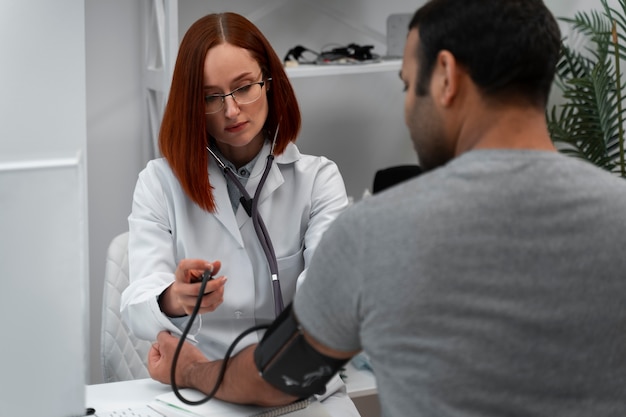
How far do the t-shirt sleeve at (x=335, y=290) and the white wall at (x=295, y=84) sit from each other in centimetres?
187

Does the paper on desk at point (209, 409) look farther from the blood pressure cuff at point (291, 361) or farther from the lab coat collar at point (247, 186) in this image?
the lab coat collar at point (247, 186)

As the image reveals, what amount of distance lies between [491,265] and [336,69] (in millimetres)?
1845

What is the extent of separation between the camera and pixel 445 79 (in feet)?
3.58

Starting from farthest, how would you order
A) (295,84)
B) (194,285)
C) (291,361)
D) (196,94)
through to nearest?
(295,84) → (196,94) → (194,285) → (291,361)

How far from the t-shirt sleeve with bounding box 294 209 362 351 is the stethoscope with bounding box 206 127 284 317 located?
704mm

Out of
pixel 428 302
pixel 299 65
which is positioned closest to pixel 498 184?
pixel 428 302

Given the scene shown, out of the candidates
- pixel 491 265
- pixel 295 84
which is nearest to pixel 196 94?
pixel 491 265

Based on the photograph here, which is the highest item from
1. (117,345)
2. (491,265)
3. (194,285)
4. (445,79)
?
(445,79)

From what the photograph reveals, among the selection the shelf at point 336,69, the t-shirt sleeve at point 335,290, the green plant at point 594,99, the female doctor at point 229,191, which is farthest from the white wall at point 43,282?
the green plant at point 594,99

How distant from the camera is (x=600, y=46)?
296cm

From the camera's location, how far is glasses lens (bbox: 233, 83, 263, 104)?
6.11 feet

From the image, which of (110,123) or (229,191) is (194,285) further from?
(110,123)

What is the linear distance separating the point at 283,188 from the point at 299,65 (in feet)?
2.91

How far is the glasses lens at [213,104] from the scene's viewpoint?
1865 millimetres
